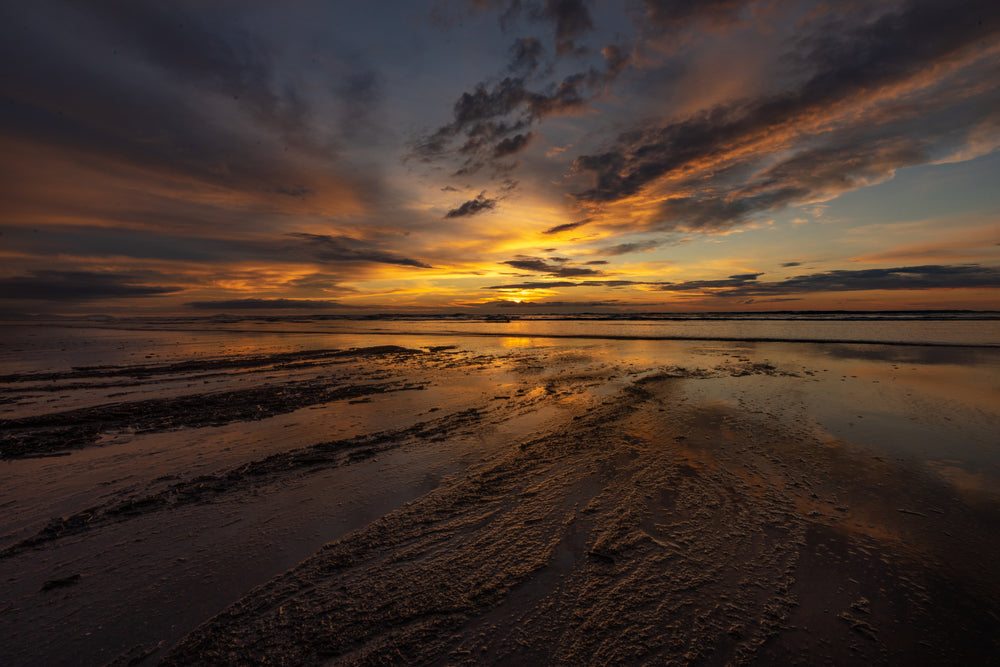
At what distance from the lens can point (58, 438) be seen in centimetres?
811

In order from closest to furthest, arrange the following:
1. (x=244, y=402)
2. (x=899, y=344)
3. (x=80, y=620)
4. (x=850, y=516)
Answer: (x=80, y=620)
(x=850, y=516)
(x=244, y=402)
(x=899, y=344)

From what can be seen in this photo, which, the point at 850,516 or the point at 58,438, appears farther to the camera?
the point at 58,438

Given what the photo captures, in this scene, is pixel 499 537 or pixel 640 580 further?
pixel 499 537

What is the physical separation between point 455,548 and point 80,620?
3341 millimetres

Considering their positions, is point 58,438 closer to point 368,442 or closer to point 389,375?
point 368,442

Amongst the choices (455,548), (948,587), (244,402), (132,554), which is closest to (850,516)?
(948,587)

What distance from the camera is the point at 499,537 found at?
14.9ft

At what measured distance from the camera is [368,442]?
25.9 feet

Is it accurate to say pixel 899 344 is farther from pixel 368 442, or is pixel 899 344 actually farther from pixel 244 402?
pixel 244 402

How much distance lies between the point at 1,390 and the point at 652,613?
21.2m

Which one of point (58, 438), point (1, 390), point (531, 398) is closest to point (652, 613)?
point (531, 398)

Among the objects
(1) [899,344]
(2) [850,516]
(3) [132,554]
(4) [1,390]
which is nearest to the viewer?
(3) [132,554]

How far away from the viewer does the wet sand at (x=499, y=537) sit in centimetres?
314

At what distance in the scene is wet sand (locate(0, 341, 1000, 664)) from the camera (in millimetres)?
3145
